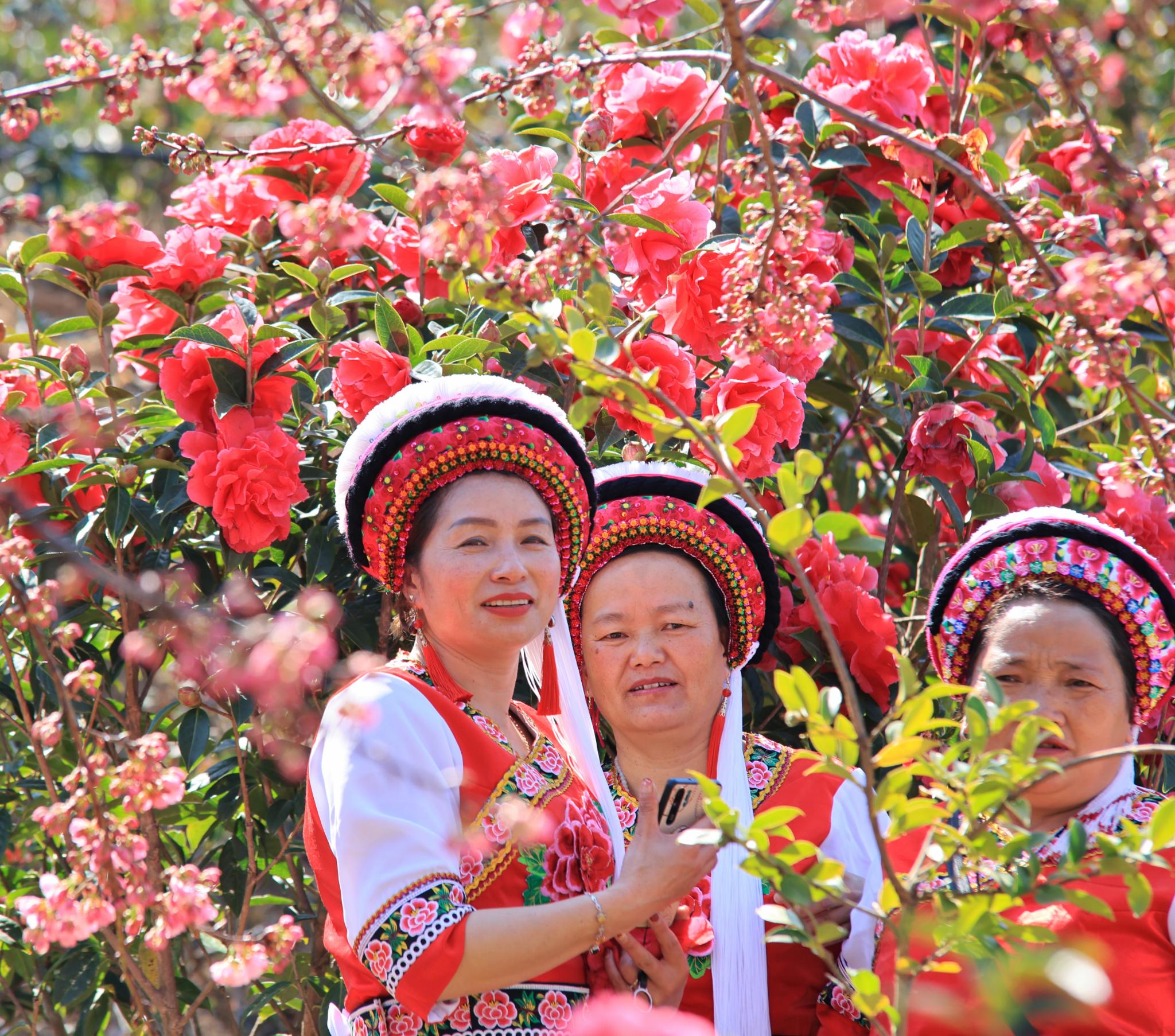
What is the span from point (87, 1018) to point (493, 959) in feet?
4.89

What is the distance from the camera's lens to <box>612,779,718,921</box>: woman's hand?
67.6 inches

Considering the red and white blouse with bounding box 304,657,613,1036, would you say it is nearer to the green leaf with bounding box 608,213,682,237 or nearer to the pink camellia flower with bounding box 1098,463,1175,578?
the green leaf with bounding box 608,213,682,237

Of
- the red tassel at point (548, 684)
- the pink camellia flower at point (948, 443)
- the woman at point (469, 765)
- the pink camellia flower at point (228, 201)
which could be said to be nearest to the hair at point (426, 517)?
the woman at point (469, 765)

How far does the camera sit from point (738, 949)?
2.10 meters

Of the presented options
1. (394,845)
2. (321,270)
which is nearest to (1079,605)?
(394,845)

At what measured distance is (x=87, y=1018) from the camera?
8.96 ft

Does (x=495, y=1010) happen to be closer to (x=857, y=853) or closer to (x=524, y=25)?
(x=857, y=853)

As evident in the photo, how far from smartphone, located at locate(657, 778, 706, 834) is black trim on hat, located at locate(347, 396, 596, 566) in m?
0.57

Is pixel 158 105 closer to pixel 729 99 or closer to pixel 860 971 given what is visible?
pixel 729 99

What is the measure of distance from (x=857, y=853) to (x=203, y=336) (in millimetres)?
1378

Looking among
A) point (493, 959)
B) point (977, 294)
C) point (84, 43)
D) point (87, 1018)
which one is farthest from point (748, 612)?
point (87, 1018)

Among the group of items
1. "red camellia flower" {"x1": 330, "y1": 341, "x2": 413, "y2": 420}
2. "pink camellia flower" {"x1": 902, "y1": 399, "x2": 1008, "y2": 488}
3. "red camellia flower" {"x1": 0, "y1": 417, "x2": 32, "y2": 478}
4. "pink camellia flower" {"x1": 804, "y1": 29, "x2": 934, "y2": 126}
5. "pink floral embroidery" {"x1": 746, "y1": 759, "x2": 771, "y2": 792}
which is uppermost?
"pink camellia flower" {"x1": 804, "y1": 29, "x2": 934, "y2": 126}

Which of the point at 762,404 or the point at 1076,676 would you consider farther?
the point at 762,404

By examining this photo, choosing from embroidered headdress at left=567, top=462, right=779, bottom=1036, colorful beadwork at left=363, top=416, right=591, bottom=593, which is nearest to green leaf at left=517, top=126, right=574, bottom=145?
embroidered headdress at left=567, top=462, right=779, bottom=1036
